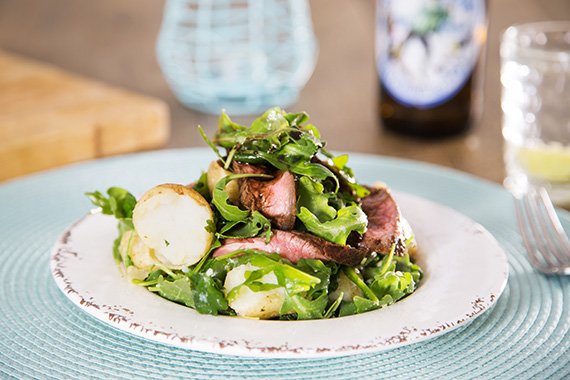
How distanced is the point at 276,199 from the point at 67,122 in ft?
3.08

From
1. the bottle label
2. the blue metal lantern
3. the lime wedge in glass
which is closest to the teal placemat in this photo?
the lime wedge in glass

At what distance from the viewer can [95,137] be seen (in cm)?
174

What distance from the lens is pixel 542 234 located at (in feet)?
3.70

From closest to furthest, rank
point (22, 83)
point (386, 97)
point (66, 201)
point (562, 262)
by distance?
point (562, 262) < point (66, 201) < point (386, 97) < point (22, 83)

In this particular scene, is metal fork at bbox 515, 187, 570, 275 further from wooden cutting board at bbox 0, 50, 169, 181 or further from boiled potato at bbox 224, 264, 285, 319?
wooden cutting board at bbox 0, 50, 169, 181

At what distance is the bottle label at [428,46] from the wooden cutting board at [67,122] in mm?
509

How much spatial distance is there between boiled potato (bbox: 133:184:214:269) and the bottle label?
3.20 feet

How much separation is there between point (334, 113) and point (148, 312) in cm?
139

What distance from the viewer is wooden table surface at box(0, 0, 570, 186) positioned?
76.2 inches

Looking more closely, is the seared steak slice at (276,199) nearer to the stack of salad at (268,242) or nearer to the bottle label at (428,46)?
the stack of salad at (268,242)

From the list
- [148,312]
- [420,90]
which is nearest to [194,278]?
[148,312]

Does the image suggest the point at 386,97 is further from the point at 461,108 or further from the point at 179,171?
the point at 179,171

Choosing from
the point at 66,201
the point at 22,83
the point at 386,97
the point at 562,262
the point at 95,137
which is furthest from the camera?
the point at 22,83

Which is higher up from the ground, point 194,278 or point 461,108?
point 194,278
